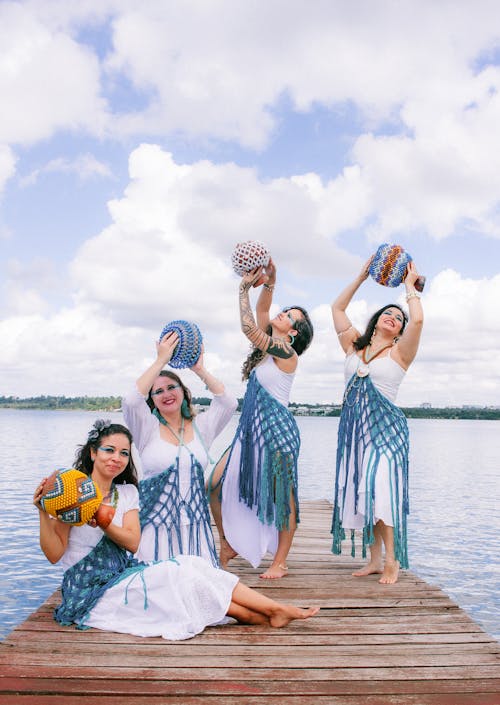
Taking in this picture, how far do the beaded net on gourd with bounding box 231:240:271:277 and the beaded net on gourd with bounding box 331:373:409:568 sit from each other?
3.63 ft

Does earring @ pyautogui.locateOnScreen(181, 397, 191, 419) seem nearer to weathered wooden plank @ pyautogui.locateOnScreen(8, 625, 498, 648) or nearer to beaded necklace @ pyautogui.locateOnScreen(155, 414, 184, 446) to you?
beaded necklace @ pyautogui.locateOnScreen(155, 414, 184, 446)

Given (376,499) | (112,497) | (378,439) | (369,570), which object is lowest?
(369,570)

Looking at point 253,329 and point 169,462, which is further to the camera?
point 253,329

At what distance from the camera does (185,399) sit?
13.8 feet

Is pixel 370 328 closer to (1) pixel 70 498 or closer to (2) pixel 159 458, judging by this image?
(2) pixel 159 458

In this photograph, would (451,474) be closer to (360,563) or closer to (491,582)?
(491,582)

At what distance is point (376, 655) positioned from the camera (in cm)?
312

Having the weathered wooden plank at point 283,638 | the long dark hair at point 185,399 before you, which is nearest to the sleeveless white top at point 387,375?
the long dark hair at point 185,399

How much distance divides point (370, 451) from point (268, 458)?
0.71m

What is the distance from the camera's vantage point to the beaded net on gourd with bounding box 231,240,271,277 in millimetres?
4363

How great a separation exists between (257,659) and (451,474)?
2370 cm

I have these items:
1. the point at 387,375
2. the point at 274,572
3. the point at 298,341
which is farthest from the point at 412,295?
the point at 274,572

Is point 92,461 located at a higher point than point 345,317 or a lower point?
lower

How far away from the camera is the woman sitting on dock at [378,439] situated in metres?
4.49
